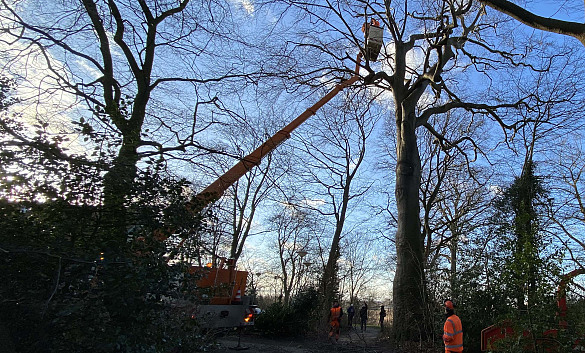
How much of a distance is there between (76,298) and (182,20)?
4566mm

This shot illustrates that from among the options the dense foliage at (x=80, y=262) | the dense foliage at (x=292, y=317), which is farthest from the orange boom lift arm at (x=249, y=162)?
the dense foliage at (x=292, y=317)

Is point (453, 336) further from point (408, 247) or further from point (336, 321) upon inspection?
point (336, 321)

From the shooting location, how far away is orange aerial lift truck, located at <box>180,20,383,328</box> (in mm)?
6520

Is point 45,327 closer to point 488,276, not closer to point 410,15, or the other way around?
point 488,276

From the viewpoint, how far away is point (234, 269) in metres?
11.9

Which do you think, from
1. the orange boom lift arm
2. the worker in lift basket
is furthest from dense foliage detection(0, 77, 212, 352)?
the worker in lift basket

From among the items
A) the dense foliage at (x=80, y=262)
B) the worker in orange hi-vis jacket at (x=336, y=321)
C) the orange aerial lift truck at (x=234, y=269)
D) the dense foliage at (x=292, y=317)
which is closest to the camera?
the dense foliage at (x=80, y=262)

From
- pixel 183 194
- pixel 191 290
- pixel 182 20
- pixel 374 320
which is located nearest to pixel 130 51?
pixel 182 20

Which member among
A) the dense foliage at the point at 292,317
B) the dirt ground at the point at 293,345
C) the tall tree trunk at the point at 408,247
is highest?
the tall tree trunk at the point at 408,247

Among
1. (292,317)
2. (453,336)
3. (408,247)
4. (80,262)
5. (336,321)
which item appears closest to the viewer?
(80,262)

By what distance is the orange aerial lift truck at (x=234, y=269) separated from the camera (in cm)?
652

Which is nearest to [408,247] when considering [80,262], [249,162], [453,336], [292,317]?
[453,336]

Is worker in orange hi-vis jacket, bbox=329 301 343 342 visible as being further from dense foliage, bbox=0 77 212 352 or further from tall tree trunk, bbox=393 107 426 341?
dense foliage, bbox=0 77 212 352

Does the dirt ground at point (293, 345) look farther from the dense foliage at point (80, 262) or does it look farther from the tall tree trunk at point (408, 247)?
the dense foliage at point (80, 262)
